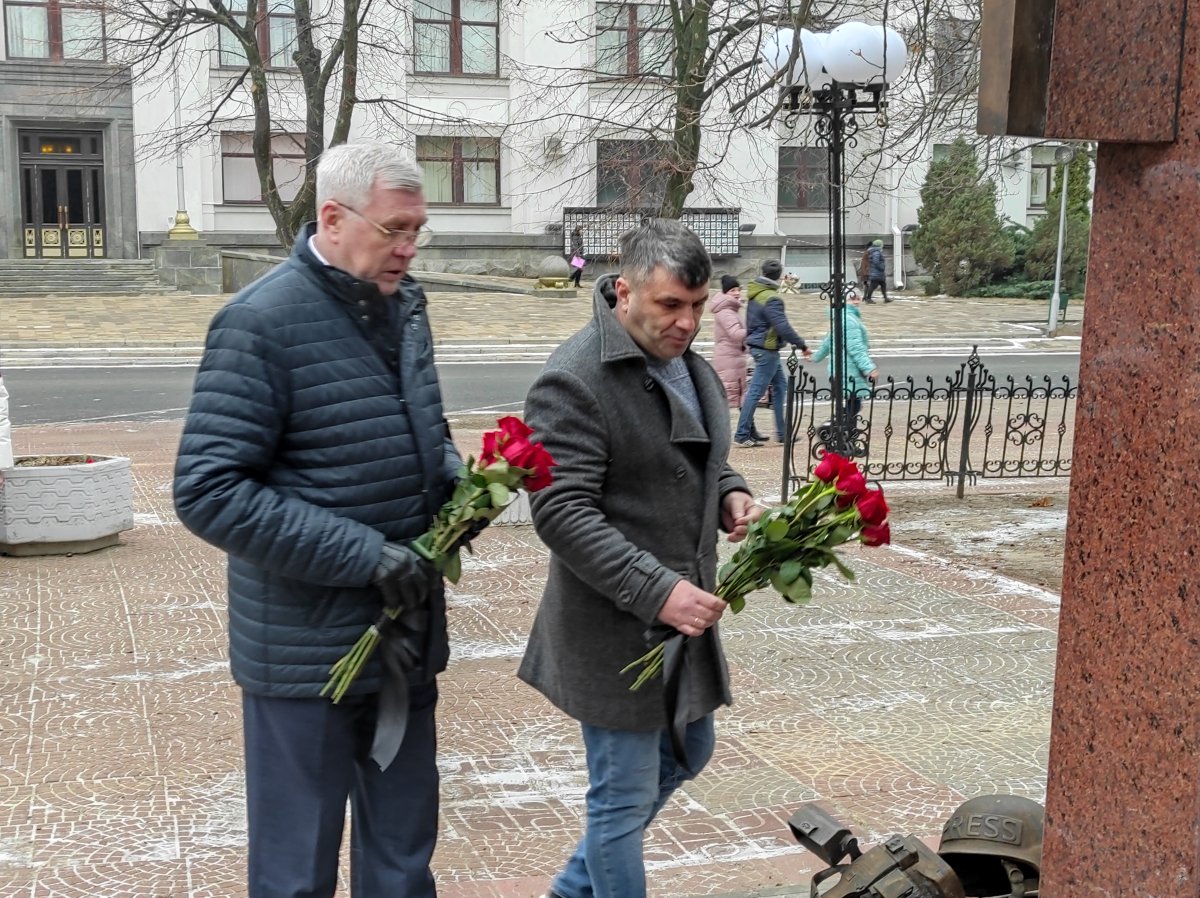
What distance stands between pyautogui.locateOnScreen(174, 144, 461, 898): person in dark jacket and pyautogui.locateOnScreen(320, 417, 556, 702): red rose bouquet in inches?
1.4

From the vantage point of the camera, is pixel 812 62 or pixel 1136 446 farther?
pixel 812 62

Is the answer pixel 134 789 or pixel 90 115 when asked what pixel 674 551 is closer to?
pixel 134 789

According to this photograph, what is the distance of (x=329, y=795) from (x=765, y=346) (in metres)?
11.4

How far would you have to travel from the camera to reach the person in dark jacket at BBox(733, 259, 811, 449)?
45.8ft

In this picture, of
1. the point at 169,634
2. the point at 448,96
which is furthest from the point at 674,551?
the point at 448,96

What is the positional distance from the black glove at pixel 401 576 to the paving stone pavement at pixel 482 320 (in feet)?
75.8

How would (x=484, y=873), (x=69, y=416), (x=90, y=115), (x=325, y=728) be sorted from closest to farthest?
1. (x=325, y=728)
2. (x=484, y=873)
3. (x=69, y=416)
4. (x=90, y=115)

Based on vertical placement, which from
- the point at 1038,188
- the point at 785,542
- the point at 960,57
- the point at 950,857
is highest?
the point at 960,57

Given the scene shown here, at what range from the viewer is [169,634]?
6.95 metres

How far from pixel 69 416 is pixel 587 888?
14.2 meters

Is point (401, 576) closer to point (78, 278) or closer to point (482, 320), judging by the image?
Answer: point (482, 320)

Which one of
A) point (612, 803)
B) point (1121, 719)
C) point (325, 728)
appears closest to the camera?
point (1121, 719)

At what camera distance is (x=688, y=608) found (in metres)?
3.25

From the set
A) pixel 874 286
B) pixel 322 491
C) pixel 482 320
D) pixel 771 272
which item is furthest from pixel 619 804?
pixel 874 286
